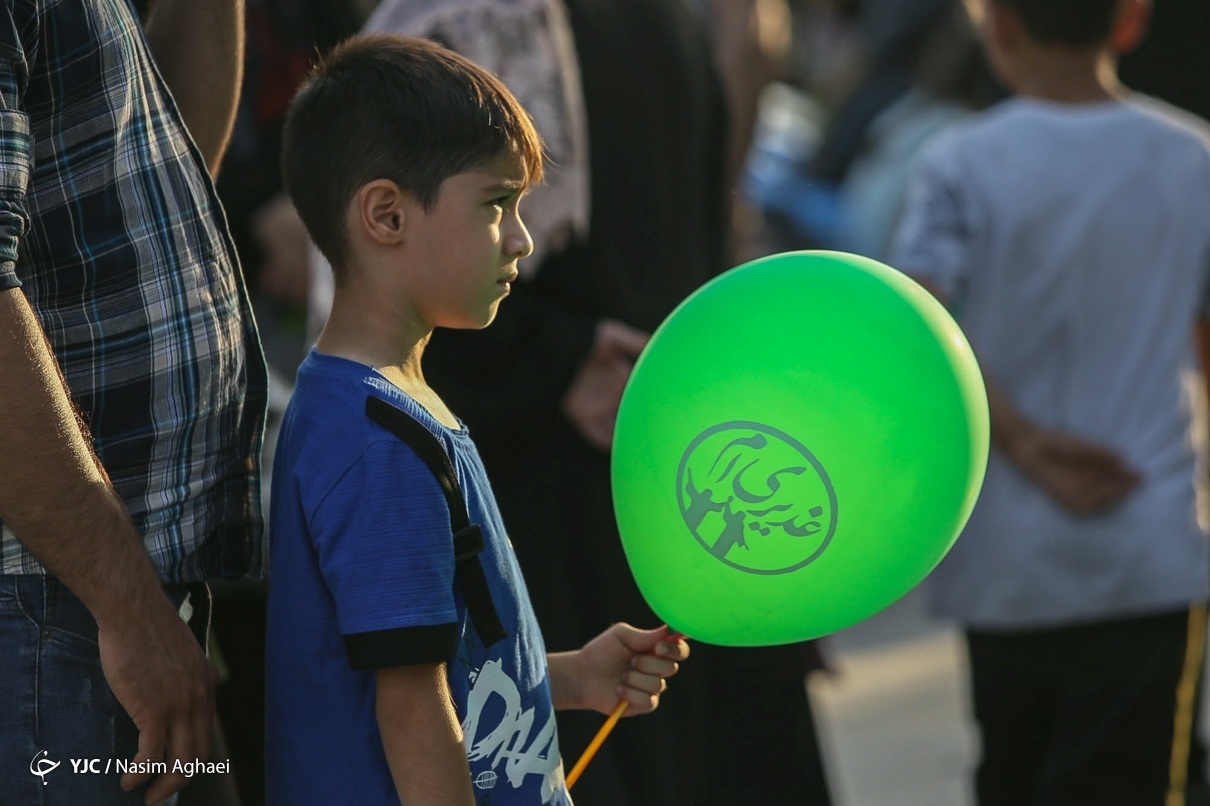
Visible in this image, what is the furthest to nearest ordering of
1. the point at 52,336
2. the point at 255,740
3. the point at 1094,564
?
1. the point at 1094,564
2. the point at 255,740
3. the point at 52,336

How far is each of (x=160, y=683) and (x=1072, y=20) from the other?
223cm

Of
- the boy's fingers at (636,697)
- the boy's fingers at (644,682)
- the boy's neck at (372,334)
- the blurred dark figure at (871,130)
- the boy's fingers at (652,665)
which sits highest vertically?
the boy's neck at (372,334)

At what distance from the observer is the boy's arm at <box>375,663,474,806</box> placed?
1.46 metres

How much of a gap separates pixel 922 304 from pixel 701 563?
35 cm

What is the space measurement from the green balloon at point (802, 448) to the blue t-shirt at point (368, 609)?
20 cm

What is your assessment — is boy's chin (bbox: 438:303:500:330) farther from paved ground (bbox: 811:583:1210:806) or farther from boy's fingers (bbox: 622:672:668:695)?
paved ground (bbox: 811:583:1210:806)

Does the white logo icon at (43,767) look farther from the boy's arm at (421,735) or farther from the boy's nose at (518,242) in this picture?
the boy's nose at (518,242)

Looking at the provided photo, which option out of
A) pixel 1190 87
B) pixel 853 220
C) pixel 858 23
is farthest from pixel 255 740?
pixel 858 23

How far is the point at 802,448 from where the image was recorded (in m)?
1.54

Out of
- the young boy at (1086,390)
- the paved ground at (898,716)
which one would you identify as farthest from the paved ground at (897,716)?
the young boy at (1086,390)

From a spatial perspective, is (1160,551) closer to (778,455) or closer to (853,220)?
(778,455)

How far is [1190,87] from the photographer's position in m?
4.38

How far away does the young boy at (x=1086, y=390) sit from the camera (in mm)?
2928

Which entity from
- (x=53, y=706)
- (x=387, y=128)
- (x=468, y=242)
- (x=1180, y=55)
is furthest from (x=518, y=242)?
(x=1180, y=55)
